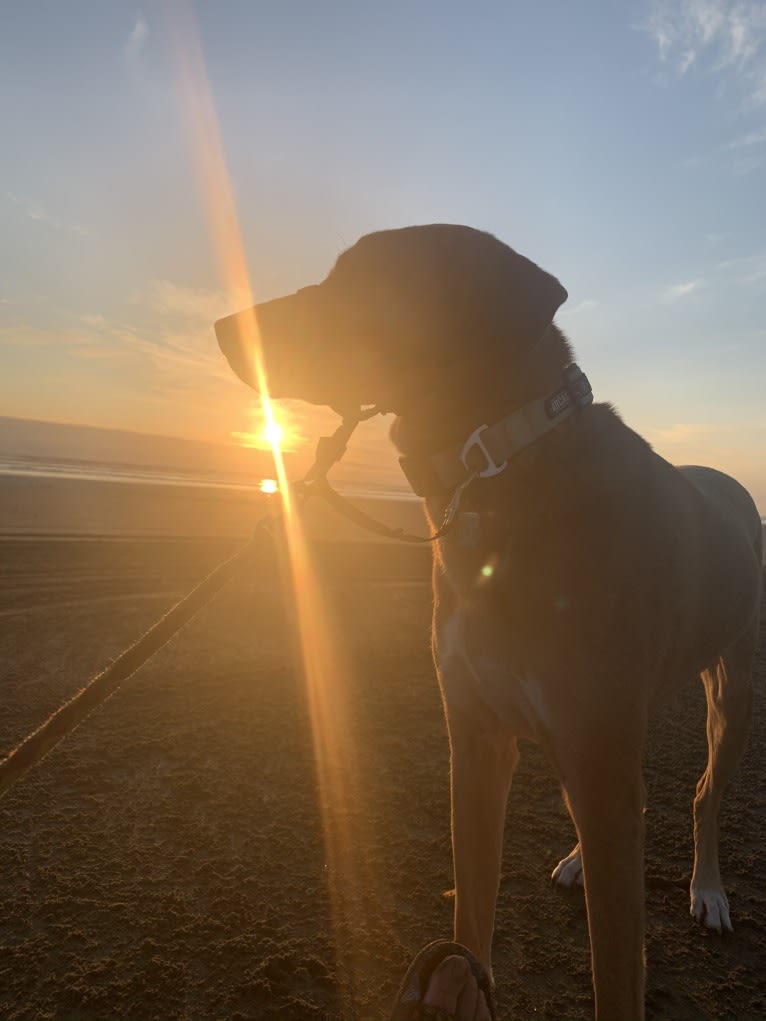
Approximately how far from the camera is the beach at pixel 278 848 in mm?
2168

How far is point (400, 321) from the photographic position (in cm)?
228

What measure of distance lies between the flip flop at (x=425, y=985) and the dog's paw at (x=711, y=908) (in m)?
Answer: 1.38

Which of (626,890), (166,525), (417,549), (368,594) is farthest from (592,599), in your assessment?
(166,525)

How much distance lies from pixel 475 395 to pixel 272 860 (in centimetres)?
211

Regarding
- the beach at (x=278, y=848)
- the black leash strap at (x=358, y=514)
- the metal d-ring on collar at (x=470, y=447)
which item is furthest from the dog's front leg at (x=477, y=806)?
the metal d-ring on collar at (x=470, y=447)

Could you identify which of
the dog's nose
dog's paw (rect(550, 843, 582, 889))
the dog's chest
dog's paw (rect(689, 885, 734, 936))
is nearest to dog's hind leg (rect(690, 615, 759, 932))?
dog's paw (rect(689, 885, 734, 936))

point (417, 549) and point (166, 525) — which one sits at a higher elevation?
point (166, 525)

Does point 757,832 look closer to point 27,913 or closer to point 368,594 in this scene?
point 27,913

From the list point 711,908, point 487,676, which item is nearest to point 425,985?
point 487,676

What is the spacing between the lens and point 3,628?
17.6ft

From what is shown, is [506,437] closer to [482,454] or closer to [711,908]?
[482,454]

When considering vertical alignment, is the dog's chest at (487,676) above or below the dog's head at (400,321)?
below

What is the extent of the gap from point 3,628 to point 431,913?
4.37m

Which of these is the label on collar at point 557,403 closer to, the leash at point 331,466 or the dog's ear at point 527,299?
the dog's ear at point 527,299
